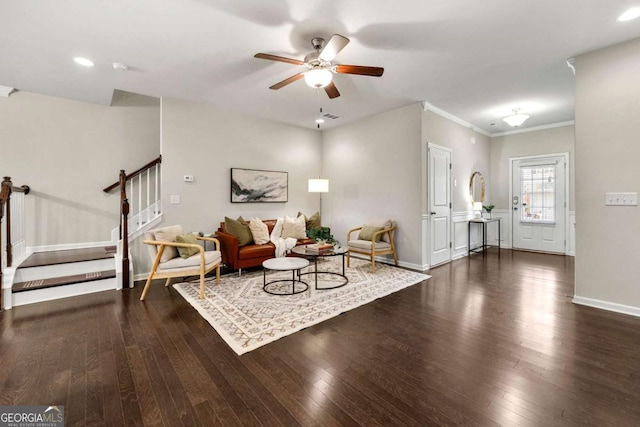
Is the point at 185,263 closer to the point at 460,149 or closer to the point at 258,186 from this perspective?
the point at 258,186

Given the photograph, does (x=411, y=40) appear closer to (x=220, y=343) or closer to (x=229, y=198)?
(x=220, y=343)

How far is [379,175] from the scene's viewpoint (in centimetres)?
544

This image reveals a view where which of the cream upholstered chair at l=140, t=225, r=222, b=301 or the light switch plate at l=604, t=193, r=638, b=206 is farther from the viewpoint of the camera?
the cream upholstered chair at l=140, t=225, r=222, b=301

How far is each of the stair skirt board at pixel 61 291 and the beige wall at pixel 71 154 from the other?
1592 mm

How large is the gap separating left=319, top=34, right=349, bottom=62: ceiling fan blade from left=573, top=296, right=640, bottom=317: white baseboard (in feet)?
12.6

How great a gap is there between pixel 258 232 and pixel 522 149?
254 inches

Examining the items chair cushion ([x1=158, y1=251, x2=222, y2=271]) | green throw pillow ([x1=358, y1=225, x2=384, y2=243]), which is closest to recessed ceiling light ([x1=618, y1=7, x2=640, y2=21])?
green throw pillow ([x1=358, y1=225, x2=384, y2=243])

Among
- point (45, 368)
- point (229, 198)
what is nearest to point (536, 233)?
point (229, 198)

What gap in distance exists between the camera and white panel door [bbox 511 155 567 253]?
20.0 ft

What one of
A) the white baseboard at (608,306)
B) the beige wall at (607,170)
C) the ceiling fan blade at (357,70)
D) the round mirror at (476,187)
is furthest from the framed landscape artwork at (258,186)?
the white baseboard at (608,306)

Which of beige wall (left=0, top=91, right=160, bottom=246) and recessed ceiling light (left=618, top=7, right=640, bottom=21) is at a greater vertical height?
recessed ceiling light (left=618, top=7, right=640, bottom=21)

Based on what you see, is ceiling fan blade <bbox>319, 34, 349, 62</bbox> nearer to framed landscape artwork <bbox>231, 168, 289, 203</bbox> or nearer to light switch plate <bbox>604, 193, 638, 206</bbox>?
framed landscape artwork <bbox>231, 168, 289, 203</bbox>

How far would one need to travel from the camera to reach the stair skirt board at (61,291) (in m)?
3.15

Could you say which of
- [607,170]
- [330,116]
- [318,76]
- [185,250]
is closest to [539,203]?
[607,170]
